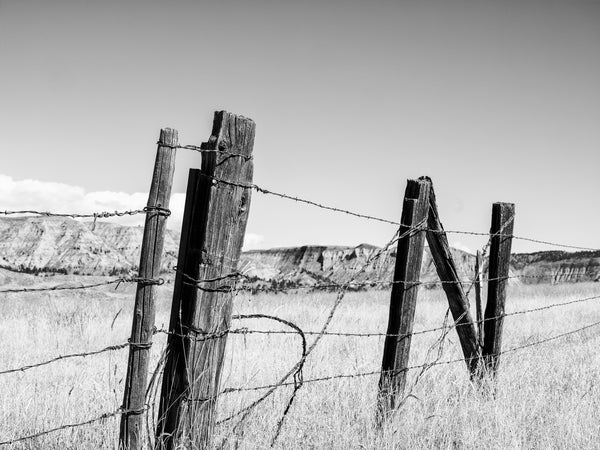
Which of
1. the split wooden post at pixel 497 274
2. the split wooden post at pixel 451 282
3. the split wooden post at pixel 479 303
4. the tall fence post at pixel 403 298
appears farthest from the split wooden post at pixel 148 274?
the split wooden post at pixel 497 274

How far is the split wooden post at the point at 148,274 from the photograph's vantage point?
297 centimetres

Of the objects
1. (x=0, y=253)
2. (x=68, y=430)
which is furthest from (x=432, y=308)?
(x=0, y=253)

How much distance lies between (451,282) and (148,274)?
3196mm

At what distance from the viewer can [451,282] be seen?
5355mm

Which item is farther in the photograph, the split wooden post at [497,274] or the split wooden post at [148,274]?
the split wooden post at [497,274]

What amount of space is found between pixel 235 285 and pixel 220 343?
0.33m

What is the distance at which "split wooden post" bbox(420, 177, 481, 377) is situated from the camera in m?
4.96

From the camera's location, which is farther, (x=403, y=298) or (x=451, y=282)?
(x=451, y=282)

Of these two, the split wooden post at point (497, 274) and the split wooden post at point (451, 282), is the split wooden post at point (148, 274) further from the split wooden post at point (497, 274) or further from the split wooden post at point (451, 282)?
the split wooden post at point (497, 274)

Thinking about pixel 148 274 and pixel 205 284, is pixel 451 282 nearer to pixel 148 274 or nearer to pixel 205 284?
pixel 205 284

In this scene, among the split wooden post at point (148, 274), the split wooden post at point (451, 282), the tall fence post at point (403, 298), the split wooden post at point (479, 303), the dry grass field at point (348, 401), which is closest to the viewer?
the split wooden post at point (148, 274)

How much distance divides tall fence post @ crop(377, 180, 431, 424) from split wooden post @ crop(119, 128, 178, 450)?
2.11 meters

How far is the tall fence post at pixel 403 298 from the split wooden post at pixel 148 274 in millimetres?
2111

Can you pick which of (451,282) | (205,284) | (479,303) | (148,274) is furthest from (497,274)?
(148,274)
